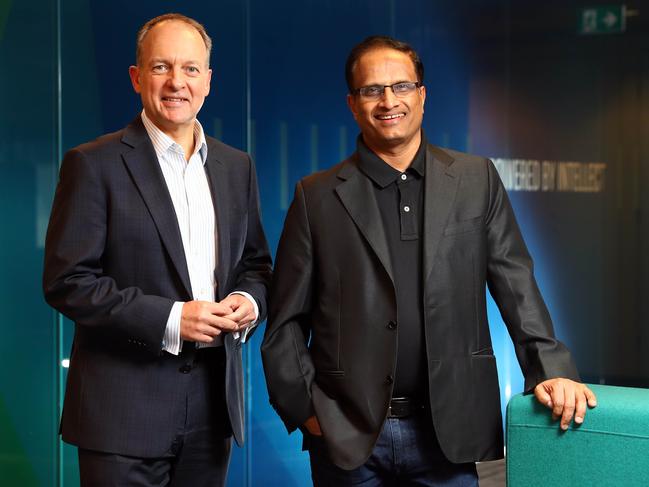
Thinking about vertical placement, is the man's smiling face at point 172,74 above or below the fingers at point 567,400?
above

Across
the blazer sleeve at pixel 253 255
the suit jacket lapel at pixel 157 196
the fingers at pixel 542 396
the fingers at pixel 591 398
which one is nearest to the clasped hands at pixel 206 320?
the suit jacket lapel at pixel 157 196

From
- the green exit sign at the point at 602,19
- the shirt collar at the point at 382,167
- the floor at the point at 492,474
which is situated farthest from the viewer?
the green exit sign at the point at 602,19

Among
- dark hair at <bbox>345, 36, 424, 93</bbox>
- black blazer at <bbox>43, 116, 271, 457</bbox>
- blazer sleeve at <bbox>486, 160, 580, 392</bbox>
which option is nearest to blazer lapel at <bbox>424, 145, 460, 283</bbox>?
blazer sleeve at <bbox>486, 160, 580, 392</bbox>

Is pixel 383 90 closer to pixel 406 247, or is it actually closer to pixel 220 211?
pixel 406 247

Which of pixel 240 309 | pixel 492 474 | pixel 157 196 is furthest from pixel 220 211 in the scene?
pixel 492 474

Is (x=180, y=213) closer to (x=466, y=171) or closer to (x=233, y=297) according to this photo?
(x=233, y=297)

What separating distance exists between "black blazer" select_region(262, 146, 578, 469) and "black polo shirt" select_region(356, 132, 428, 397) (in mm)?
31

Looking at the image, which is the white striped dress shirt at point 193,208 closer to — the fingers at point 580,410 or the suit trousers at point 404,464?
the suit trousers at point 404,464

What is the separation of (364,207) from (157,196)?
0.53 meters

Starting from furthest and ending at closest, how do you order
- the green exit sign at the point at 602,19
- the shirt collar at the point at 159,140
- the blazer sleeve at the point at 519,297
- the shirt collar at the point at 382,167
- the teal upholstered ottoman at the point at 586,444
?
1. the green exit sign at the point at 602,19
2. the shirt collar at the point at 159,140
3. the shirt collar at the point at 382,167
4. the blazer sleeve at the point at 519,297
5. the teal upholstered ottoman at the point at 586,444

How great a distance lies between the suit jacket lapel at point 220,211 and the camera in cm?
264

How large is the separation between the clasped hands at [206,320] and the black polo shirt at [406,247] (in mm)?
425

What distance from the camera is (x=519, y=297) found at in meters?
2.46

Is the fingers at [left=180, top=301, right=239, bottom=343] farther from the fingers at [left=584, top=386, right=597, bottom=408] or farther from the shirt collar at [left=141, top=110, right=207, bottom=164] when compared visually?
the fingers at [left=584, top=386, right=597, bottom=408]
